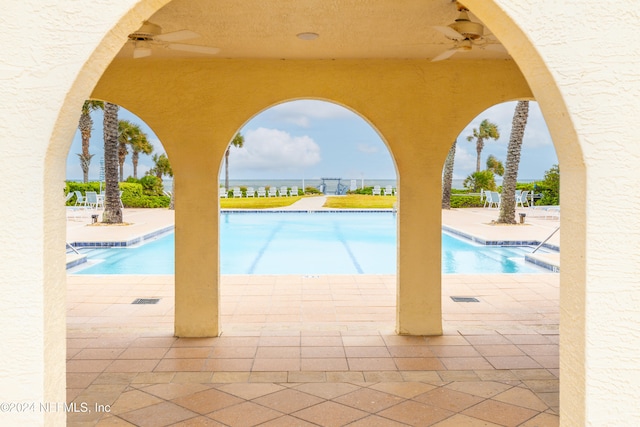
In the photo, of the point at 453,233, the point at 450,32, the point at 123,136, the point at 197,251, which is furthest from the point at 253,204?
the point at 450,32

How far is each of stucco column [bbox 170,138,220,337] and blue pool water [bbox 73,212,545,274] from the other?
5269 millimetres

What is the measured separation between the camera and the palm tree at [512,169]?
16422mm

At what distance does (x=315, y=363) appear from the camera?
509cm

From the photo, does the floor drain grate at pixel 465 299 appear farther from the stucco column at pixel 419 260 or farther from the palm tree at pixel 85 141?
the palm tree at pixel 85 141

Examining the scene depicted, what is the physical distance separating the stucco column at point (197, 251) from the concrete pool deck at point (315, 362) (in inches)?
9.5

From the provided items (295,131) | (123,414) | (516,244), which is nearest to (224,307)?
(123,414)

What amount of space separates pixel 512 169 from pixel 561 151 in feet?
51.3

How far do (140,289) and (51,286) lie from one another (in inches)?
266

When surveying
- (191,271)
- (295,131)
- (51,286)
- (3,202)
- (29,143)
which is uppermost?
(295,131)

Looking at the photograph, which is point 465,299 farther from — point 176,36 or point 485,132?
point 485,132

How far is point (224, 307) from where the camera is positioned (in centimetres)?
733

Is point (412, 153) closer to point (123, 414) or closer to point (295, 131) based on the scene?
point (123, 414)

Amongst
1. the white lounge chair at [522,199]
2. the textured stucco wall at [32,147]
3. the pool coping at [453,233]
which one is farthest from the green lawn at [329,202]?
the textured stucco wall at [32,147]

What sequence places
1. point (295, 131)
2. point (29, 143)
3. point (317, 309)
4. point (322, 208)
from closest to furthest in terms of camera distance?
1. point (29, 143)
2. point (317, 309)
3. point (322, 208)
4. point (295, 131)
